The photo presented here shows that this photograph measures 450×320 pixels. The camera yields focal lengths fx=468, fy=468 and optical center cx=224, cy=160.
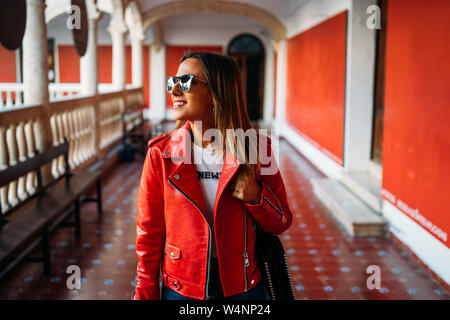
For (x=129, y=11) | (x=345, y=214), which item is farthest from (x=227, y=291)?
(x=129, y=11)

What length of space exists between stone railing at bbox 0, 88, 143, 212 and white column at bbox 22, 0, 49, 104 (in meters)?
0.20

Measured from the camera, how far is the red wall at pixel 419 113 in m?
4.06

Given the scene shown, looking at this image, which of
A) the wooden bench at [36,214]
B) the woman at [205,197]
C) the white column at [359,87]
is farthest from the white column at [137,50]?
the woman at [205,197]

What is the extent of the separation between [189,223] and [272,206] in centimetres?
30

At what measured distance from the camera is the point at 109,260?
181 inches

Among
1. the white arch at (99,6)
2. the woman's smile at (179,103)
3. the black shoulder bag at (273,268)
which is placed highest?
the white arch at (99,6)

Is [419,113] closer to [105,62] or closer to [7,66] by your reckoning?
[7,66]

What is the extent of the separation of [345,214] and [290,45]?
9.48 metres

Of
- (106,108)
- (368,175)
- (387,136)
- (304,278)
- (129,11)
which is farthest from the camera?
(129,11)

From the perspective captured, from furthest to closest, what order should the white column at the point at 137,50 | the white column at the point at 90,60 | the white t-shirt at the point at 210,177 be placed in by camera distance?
1. the white column at the point at 137,50
2. the white column at the point at 90,60
3. the white t-shirt at the point at 210,177

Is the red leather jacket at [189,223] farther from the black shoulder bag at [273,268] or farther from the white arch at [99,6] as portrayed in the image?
the white arch at [99,6]

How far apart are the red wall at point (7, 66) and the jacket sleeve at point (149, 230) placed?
1435cm

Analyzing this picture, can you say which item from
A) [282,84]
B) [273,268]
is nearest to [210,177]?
[273,268]

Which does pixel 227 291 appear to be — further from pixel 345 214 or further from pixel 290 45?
pixel 290 45
